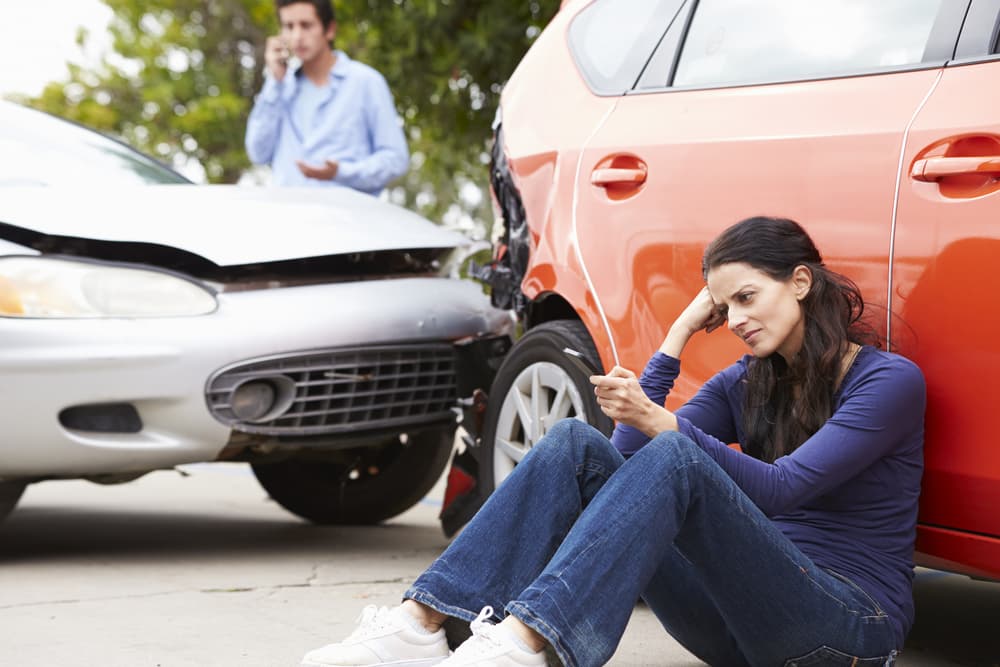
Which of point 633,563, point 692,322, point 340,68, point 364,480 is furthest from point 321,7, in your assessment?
point 633,563

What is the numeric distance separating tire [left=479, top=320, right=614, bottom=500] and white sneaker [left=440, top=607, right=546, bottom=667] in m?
1.15

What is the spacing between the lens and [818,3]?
3379 mm

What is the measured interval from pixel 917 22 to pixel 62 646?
7.82ft

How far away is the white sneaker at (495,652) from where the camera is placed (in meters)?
2.61

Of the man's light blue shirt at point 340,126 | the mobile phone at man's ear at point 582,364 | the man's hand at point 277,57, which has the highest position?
the man's hand at point 277,57

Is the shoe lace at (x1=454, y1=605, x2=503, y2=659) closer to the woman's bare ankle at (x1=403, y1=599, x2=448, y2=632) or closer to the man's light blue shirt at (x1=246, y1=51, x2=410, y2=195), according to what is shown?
the woman's bare ankle at (x1=403, y1=599, x2=448, y2=632)

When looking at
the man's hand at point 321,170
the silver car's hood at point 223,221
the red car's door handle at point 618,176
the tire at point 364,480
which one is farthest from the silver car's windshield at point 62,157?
the red car's door handle at point 618,176

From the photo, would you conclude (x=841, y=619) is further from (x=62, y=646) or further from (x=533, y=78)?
(x=533, y=78)

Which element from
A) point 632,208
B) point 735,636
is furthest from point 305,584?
point 735,636

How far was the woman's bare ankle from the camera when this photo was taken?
290cm

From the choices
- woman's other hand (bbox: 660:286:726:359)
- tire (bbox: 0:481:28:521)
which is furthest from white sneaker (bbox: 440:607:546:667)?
tire (bbox: 0:481:28:521)

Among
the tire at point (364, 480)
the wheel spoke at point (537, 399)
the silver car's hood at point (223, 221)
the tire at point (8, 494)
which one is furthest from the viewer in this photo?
the tire at point (364, 480)

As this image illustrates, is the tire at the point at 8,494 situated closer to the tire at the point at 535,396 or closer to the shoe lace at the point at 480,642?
the tire at the point at 535,396

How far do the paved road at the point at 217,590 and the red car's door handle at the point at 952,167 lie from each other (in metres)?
1.19
